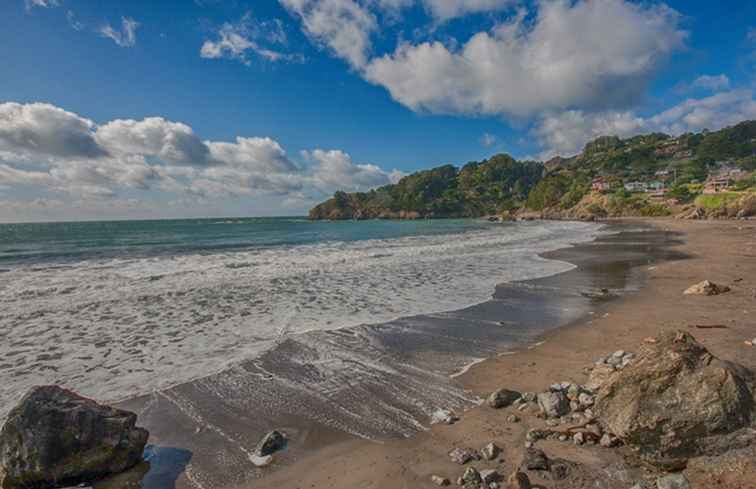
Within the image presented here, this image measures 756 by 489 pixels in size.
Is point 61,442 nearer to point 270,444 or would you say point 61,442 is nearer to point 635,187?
point 270,444

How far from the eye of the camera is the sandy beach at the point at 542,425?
382 cm

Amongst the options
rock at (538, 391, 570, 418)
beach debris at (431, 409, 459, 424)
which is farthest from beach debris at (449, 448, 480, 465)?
rock at (538, 391, 570, 418)

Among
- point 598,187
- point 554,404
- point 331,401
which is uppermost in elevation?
point 598,187

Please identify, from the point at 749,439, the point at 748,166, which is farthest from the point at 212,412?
the point at 748,166

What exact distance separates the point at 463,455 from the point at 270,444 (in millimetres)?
2532

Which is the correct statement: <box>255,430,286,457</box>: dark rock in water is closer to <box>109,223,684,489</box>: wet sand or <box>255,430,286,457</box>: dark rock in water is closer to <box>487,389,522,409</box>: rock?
<box>109,223,684,489</box>: wet sand

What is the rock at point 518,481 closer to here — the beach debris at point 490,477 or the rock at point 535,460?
the beach debris at point 490,477

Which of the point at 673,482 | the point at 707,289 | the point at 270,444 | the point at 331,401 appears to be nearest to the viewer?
the point at 673,482

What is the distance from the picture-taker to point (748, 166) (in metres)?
123

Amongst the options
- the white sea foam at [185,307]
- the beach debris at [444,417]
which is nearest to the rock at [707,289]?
the white sea foam at [185,307]

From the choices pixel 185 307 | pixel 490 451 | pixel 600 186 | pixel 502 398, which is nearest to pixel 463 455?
pixel 490 451

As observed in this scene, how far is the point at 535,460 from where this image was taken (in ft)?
13.2

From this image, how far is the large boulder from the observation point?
146 inches

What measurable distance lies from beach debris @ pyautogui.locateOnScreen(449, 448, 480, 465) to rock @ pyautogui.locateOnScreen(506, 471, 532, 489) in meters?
0.60
